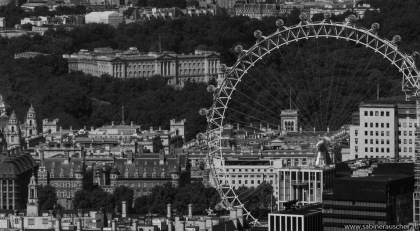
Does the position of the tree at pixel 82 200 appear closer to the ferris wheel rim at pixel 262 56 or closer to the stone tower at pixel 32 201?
the stone tower at pixel 32 201

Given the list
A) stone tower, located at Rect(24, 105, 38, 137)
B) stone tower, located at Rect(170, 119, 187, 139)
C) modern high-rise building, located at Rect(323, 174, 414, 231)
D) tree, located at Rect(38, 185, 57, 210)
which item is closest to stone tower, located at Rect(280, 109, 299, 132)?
stone tower, located at Rect(170, 119, 187, 139)

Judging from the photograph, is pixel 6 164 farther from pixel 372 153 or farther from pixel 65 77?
pixel 65 77

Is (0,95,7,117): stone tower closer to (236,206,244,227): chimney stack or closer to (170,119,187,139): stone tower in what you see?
(170,119,187,139): stone tower

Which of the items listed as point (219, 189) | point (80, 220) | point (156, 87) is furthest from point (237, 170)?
point (156, 87)

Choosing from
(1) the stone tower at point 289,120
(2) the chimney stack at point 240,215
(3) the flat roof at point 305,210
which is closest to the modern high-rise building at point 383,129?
(1) the stone tower at point 289,120

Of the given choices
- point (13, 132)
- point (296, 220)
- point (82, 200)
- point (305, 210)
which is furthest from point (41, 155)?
point (296, 220)

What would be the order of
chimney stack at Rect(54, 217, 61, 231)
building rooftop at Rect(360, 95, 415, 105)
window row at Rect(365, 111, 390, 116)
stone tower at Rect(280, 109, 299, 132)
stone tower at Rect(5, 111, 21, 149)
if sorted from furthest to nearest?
1. stone tower at Rect(5, 111, 21, 149)
2. stone tower at Rect(280, 109, 299, 132)
3. window row at Rect(365, 111, 390, 116)
4. building rooftop at Rect(360, 95, 415, 105)
5. chimney stack at Rect(54, 217, 61, 231)
